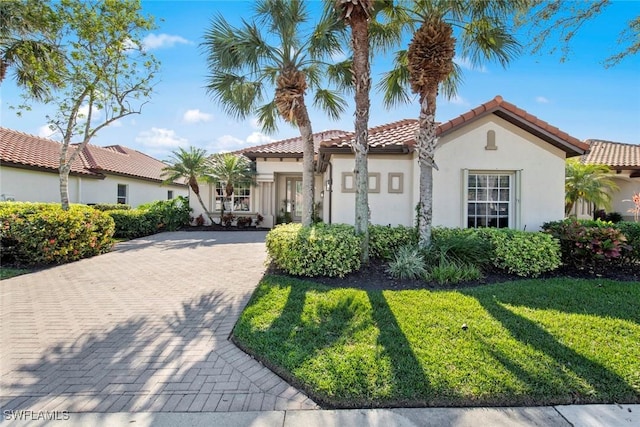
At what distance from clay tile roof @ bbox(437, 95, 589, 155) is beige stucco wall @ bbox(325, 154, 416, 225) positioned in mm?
1752

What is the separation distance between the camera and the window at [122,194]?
22638mm

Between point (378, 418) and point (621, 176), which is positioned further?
point (621, 176)

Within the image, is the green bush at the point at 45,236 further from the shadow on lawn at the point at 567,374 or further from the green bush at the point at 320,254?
the shadow on lawn at the point at 567,374

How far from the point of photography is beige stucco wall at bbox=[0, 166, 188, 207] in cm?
1519

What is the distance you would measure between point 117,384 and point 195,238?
40.4ft

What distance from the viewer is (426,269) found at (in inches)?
301

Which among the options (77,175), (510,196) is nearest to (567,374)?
(510,196)

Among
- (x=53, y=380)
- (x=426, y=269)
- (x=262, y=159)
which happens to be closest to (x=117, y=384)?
(x=53, y=380)

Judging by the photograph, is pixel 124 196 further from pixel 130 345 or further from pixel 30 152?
pixel 130 345

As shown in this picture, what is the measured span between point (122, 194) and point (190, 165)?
8.48 meters

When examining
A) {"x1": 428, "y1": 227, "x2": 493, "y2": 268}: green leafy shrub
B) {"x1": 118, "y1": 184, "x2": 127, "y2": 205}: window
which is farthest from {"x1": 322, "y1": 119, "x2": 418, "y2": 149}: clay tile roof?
{"x1": 118, "y1": 184, "x2": 127, "y2": 205}: window

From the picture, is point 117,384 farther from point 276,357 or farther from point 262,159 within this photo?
point 262,159

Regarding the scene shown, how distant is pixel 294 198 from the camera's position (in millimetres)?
20672

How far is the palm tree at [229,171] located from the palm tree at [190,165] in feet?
1.49
